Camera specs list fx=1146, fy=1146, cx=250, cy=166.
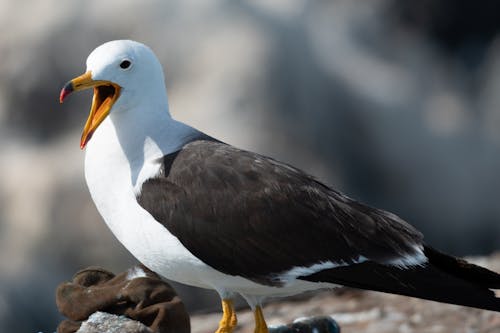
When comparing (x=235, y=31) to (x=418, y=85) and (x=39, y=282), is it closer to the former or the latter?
(x=418, y=85)

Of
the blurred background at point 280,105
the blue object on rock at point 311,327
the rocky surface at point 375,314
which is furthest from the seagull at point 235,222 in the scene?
the blurred background at point 280,105

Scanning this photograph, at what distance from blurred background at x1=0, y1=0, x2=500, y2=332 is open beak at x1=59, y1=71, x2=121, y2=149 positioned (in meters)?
2.63

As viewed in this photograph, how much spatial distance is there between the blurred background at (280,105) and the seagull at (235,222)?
267cm

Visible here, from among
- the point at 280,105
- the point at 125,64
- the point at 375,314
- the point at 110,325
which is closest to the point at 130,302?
the point at 110,325

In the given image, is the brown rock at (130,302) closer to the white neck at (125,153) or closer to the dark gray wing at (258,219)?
the white neck at (125,153)

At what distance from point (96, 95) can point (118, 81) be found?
131mm

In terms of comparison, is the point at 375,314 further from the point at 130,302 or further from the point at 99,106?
the point at 99,106

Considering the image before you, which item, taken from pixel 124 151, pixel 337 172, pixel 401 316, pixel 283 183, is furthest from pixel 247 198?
pixel 337 172

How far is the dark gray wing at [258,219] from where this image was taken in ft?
12.5

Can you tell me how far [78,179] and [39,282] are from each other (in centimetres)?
68

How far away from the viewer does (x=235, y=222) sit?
3.85 meters

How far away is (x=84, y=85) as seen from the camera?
12.8ft

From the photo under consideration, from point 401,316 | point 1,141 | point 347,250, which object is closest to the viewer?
point 347,250

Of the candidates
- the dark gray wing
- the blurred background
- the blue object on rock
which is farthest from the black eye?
the blurred background
